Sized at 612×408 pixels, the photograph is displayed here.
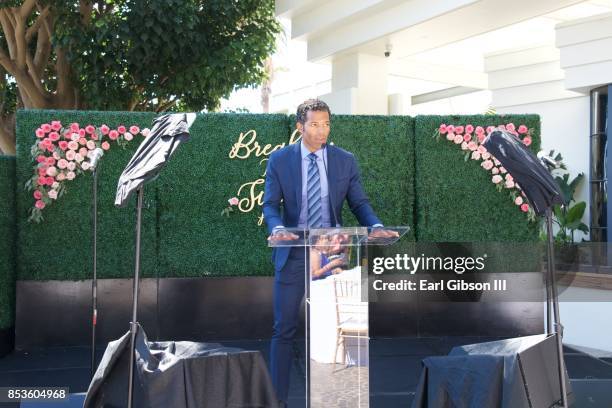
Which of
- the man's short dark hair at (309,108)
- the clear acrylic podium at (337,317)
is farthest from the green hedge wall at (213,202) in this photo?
the clear acrylic podium at (337,317)

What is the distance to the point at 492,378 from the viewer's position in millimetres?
3504

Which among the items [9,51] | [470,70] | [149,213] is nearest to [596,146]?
[470,70]

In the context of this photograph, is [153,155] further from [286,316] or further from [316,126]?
[286,316]

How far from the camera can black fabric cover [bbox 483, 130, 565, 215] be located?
12.5 feet

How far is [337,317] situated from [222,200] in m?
3.82

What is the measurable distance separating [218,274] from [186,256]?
0.38 metres

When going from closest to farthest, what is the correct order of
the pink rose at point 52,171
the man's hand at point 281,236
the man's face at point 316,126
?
the man's hand at point 281,236
the man's face at point 316,126
the pink rose at point 52,171

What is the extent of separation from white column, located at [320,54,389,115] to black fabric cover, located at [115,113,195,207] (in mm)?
8364

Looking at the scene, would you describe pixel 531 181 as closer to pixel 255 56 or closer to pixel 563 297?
pixel 563 297

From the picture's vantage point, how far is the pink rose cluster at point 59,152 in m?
6.84

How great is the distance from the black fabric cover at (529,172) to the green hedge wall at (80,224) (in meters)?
4.14

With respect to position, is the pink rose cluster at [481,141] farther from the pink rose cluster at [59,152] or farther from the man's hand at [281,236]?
the man's hand at [281,236]

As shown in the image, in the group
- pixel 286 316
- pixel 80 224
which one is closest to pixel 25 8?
pixel 80 224

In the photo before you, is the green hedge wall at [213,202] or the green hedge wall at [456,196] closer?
the green hedge wall at [213,202]
